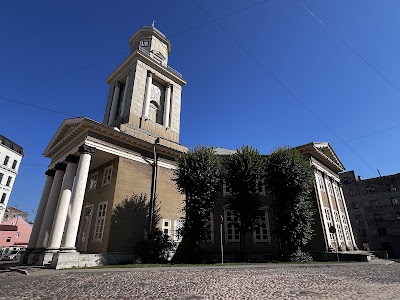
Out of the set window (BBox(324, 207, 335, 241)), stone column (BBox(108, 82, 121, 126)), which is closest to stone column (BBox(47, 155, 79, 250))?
stone column (BBox(108, 82, 121, 126))

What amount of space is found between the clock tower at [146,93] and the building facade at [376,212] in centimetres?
3548

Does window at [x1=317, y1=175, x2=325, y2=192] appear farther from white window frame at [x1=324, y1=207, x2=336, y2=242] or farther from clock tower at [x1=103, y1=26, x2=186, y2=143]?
clock tower at [x1=103, y1=26, x2=186, y2=143]

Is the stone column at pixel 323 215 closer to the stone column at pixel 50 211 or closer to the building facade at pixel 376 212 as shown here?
the stone column at pixel 50 211

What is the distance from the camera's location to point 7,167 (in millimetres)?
46219

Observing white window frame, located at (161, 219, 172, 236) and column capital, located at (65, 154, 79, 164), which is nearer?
column capital, located at (65, 154, 79, 164)

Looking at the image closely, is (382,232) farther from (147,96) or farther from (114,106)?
(114,106)

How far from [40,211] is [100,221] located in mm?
6278

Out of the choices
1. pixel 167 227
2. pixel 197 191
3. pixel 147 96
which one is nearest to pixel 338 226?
pixel 197 191

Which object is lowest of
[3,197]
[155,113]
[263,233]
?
[263,233]

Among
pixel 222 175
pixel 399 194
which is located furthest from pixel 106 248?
pixel 399 194

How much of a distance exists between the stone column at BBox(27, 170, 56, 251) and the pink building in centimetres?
3232

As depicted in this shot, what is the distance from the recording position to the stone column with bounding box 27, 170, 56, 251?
19517mm

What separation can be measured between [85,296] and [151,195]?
45.8ft

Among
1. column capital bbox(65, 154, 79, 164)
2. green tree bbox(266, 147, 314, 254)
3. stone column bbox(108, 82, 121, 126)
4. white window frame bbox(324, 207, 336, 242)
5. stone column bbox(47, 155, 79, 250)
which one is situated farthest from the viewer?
stone column bbox(108, 82, 121, 126)
